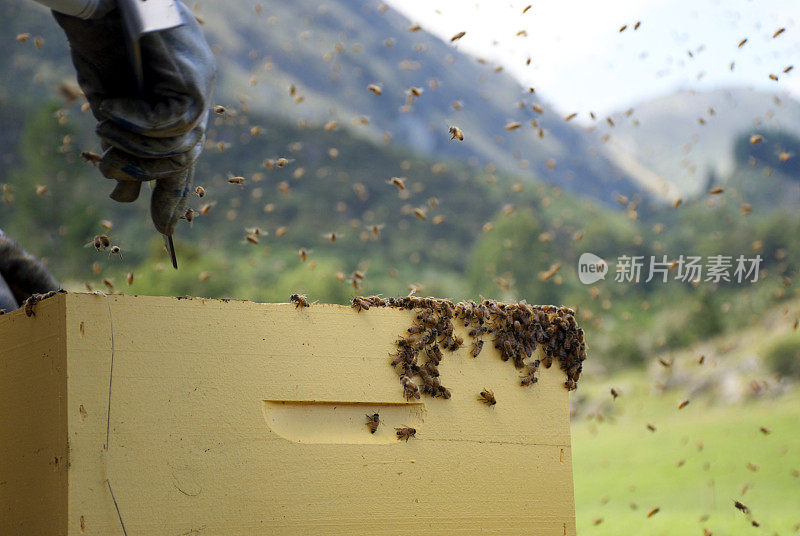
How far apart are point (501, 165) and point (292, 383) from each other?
6350cm

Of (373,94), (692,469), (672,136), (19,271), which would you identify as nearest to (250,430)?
(19,271)

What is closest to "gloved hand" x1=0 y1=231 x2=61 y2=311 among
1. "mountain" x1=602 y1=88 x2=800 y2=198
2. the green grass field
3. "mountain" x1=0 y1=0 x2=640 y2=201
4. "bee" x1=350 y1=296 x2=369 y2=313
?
"bee" x1=350 y1=296 x2=369 y2=313

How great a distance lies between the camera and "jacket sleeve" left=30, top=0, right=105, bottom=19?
1731mm

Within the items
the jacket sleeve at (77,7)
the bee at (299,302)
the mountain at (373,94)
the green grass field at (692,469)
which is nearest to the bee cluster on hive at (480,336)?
the bee at (299,302)

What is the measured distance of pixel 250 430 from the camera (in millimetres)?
1845

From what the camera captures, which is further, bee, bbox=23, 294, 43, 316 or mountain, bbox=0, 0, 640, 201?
mountain, bbox=0, 0, 640, 201

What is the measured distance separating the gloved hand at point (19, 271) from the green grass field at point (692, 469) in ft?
19.0

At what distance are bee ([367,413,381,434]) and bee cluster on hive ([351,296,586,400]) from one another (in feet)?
0.31

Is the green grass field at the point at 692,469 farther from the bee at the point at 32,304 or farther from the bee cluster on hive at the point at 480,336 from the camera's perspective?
the bee at the point at 32,304

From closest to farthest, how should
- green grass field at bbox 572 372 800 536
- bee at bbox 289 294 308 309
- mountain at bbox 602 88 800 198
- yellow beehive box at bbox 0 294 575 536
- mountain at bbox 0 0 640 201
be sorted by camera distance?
1. yellow beehive box at bbox 0 294 575 536
2. bee at bbox 289 294 308 309
3. green grass field at bbox 572 372 800 536
4. mountain at bbox 602 88 800 198
5. mountain at bbox 0 0 640 201

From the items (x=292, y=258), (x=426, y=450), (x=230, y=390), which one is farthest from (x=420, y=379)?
(x=292, y=258)

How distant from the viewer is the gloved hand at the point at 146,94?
5.80 ft

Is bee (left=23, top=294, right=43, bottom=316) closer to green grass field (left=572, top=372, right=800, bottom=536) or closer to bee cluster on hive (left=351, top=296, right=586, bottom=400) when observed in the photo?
bee cluster on hive (left=351, top=296, right=586, bottom=400)

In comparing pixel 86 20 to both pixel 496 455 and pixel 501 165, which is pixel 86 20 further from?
pixel 501 165
